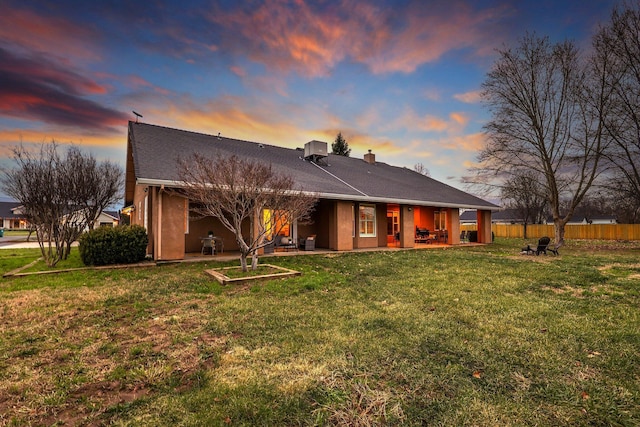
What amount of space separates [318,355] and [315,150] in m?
15.9

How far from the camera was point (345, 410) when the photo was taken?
2.43 metres

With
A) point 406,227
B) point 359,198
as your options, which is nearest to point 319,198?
point 359,198

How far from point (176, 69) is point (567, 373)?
1537 centimetres

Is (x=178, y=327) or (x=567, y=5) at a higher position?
(x=567, y=5)

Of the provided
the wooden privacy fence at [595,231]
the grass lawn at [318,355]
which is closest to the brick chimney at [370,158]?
the grass lawn at [318,355]

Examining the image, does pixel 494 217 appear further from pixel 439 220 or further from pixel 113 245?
pixel 113 245

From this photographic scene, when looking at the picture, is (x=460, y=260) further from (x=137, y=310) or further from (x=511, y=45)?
(x=511, y=45)

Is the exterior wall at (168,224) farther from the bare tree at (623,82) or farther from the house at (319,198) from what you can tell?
the bare tree at (623,82)

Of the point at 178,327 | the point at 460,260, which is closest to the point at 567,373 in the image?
the point at 178,327

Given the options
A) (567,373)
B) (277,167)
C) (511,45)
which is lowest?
(567,373)

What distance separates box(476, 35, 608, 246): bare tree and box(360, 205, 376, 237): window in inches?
346

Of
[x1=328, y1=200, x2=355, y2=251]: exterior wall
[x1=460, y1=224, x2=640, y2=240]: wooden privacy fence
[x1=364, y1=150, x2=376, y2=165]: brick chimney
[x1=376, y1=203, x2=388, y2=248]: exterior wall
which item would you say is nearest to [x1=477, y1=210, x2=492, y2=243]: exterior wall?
[x1=364, y1=150, x2=376, y2=165]: brick chimney

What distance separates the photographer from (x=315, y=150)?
60.2 feet

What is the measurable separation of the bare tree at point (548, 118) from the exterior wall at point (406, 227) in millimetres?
7019
